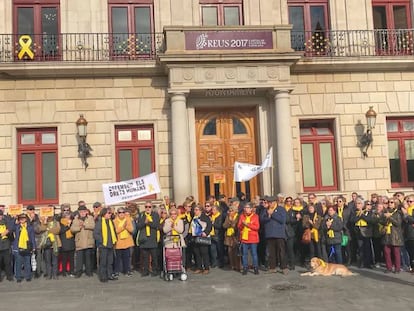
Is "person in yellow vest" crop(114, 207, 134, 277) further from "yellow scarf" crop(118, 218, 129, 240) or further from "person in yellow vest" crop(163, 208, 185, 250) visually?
"person in yellow vest" crop(163, 208, 185, 250)

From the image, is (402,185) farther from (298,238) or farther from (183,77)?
(183,77)

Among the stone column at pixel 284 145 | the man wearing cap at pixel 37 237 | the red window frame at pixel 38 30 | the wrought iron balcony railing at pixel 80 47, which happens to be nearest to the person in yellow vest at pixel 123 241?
the man wearing cap at pixel 37 237

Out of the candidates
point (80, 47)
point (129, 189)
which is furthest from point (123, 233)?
point (80, 47)

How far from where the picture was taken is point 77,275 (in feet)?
39.4

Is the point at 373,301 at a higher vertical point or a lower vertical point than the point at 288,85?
lower

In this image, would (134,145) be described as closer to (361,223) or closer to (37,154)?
(37,154)

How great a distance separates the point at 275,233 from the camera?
11.9 m

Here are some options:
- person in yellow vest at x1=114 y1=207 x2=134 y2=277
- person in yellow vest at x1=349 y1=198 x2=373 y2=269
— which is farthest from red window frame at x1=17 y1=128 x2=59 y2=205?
person in yellow vest at x1=349 y1=198 x2=373 y2=269

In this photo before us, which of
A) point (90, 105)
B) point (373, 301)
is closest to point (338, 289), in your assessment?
point (373, 301)

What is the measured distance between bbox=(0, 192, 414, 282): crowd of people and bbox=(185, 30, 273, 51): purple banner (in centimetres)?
617

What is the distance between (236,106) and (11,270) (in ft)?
30.9

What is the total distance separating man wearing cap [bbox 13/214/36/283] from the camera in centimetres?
1176

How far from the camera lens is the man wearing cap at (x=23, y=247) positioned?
11758 mm

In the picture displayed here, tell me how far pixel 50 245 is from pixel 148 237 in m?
2.38
